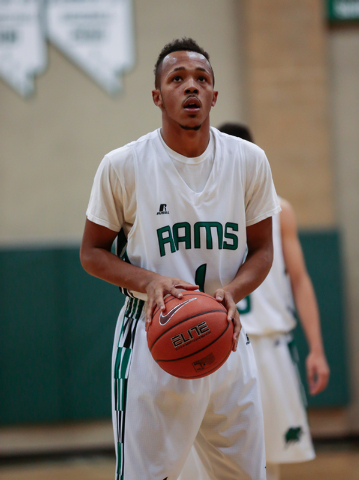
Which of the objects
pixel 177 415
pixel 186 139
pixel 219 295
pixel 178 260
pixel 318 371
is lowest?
pixel 318 371

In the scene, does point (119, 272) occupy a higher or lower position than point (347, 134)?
lower

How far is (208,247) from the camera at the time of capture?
2.11 m

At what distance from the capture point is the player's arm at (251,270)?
6.36ft

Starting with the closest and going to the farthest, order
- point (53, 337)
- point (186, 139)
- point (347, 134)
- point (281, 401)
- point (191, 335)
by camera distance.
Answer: point (191, 335) < point (186, 139) < point (281, 401) < point (53, 337) < point (347, 134)

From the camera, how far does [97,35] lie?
18.2 ft

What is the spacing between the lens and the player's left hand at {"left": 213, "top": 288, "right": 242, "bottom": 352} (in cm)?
190

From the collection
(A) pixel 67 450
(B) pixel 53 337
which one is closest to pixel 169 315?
Answer: (B) pixel 53 337

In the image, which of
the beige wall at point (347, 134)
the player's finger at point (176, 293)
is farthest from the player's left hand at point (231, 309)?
the beige wall at point (347, 134)

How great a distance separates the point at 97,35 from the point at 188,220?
403 centimetres

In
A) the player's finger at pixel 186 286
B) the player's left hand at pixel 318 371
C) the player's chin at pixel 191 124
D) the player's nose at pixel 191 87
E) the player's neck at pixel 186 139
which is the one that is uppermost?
the player's nose at pixel 191 87

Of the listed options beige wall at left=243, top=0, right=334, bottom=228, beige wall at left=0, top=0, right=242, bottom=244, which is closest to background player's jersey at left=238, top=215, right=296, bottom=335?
beige wall at left=243, top=0, right=334, bottom=228

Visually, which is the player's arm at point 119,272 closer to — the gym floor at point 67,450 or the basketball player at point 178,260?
the basketball player at point 178,260

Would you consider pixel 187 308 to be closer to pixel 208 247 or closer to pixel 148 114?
pixel 208 247

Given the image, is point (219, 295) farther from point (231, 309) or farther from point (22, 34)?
point (22, 34)
